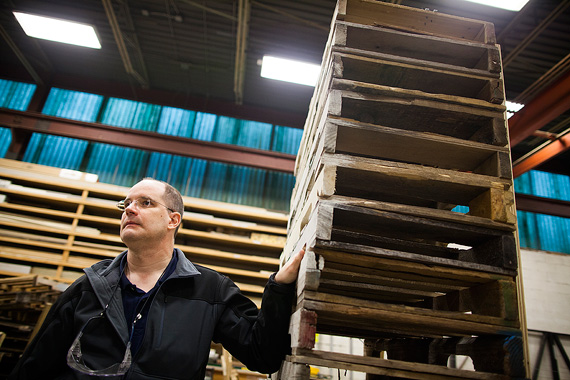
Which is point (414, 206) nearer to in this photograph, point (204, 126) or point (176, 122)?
point (204, 126)

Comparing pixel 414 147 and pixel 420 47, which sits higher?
pixel 420 47

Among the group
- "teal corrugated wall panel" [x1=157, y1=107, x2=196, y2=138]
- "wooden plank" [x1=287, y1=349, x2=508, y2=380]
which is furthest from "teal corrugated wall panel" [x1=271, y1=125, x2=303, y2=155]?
"wooden plank" [x1=287, y1=349, x2=508, y2=380]

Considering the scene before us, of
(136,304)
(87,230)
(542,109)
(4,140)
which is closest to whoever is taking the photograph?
(136,304)

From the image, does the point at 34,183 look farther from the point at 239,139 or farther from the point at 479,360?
the point at 479,360

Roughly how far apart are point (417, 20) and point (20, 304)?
22.2 feet

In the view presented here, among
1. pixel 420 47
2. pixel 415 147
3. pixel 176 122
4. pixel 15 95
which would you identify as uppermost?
pixel 15 95

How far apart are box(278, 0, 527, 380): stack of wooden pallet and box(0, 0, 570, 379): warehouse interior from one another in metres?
5.12

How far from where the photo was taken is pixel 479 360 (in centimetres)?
209

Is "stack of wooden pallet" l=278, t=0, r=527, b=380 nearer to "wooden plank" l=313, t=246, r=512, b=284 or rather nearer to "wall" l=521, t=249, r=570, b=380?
"wooden plank" l=313, t=246, r=512, b=284

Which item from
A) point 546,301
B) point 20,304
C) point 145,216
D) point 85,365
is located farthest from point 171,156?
point 546,301

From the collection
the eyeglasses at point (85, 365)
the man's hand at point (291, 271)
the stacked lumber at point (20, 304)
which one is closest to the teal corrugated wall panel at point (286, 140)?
the stacked lumber at point (20, 304)

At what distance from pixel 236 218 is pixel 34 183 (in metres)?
4.32

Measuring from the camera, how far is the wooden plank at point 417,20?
2764 millimetres

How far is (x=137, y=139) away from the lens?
8.71 metres
